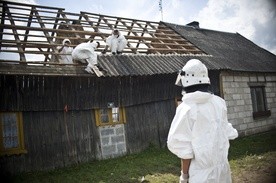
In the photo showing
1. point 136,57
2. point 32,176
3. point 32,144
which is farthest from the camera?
point 136,57

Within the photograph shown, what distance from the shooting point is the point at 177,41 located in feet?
43.2

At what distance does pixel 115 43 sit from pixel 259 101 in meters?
8.59

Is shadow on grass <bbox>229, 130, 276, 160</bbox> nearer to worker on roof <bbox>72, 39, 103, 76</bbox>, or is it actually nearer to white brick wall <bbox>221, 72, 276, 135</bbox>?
white brick wall <bbox>221, 72, 276, 135</bbox>

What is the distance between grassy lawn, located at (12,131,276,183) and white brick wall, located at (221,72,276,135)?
278cm

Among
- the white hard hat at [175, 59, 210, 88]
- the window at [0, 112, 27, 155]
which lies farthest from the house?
the white hard hat at [175, 59, 210, 88]

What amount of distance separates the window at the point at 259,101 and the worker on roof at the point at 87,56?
8.77m

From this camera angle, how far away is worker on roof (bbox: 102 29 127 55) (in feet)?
32.3

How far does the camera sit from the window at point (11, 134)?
699cm

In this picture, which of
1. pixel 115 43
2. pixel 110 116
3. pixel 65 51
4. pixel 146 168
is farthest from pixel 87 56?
pixel 146 168

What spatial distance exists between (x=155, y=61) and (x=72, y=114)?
3930 millimetres

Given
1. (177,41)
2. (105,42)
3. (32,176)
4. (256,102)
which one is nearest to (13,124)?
(32,176)

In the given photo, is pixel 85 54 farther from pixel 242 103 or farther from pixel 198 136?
pixel 242 103

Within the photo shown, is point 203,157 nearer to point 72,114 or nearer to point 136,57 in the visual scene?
point 72,114

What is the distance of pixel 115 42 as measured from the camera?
32.6 feet
